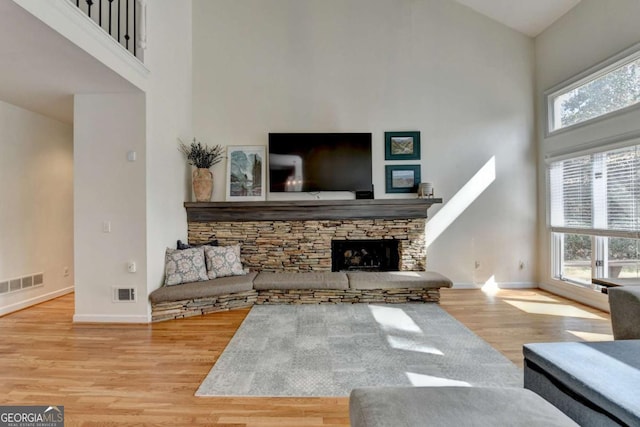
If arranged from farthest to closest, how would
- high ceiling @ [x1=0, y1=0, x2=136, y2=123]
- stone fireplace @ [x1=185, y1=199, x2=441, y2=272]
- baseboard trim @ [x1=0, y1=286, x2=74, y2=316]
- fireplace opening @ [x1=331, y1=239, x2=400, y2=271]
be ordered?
1. fireplace opening @ [x1=331, y1=239, x2=400, y2=271]
2. stone fireplace @ [x1=185, y1=199, x2=441, y2=272]
3. baseboard trim @ [x1=0, y1=286, x2=74, y2=316]
4. high ceiling @ [x1=0, y1=0, x2=136, y2=123]

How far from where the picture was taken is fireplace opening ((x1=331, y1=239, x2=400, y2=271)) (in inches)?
192

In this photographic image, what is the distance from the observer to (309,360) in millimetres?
2506

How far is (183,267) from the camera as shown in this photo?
388cm

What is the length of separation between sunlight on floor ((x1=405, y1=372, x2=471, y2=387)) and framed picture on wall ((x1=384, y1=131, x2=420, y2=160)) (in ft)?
10.8

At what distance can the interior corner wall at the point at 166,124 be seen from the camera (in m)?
3.62

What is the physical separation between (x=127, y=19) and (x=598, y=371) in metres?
4.60

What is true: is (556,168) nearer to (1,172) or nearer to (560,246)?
(560,246)

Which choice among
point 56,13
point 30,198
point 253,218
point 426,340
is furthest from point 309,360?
point 30,198

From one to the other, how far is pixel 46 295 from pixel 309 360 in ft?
13.5

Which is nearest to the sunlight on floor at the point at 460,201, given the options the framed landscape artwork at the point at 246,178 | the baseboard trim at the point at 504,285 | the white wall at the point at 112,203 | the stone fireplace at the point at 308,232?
the stone fireplace at the point at 308,232

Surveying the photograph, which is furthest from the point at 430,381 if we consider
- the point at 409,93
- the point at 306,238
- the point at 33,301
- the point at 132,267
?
the point at 33,301

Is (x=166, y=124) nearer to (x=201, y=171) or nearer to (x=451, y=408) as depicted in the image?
(x=201, y=171)

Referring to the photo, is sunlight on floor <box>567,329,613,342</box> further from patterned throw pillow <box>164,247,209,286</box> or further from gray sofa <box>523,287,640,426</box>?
patterned throw pillow <box>164,247,209,286</box>

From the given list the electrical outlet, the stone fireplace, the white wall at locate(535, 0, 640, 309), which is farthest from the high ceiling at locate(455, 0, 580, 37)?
the electrical outlet
